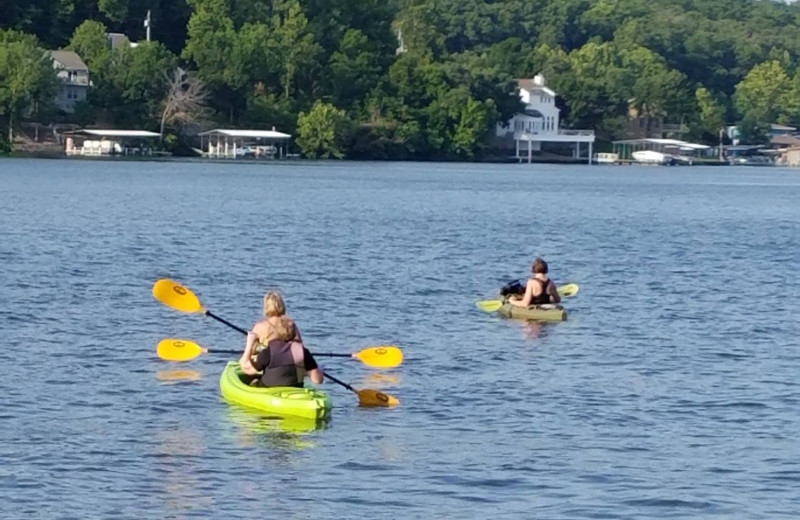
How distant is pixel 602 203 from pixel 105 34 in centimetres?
6807

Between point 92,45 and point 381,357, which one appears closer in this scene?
point 381,357

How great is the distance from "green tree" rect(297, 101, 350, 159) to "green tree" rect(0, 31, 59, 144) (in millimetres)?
22589

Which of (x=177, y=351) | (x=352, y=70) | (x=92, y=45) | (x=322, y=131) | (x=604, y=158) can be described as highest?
(x=92, y=45)

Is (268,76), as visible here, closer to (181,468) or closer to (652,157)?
(652,157)

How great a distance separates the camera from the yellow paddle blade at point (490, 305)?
35.1m

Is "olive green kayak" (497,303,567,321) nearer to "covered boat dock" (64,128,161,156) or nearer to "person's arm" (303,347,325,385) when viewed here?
"person's arm" (303,347,325,385)

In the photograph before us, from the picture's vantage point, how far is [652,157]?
7657 inches

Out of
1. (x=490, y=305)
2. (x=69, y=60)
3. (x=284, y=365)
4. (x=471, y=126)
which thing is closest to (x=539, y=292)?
(x=490, y=305)

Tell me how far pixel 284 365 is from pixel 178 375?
13.6 ft

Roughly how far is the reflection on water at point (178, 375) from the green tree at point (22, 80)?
107455 millimetres

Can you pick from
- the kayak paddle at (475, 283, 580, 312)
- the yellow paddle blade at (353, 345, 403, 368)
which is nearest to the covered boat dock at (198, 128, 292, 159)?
the kayak paddle at (475, 283, 580, 312)

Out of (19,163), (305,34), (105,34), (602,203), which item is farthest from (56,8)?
(602,203)

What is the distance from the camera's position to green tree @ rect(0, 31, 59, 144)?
13062 cm

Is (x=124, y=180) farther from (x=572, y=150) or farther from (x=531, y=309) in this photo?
(x=572, y=150)
